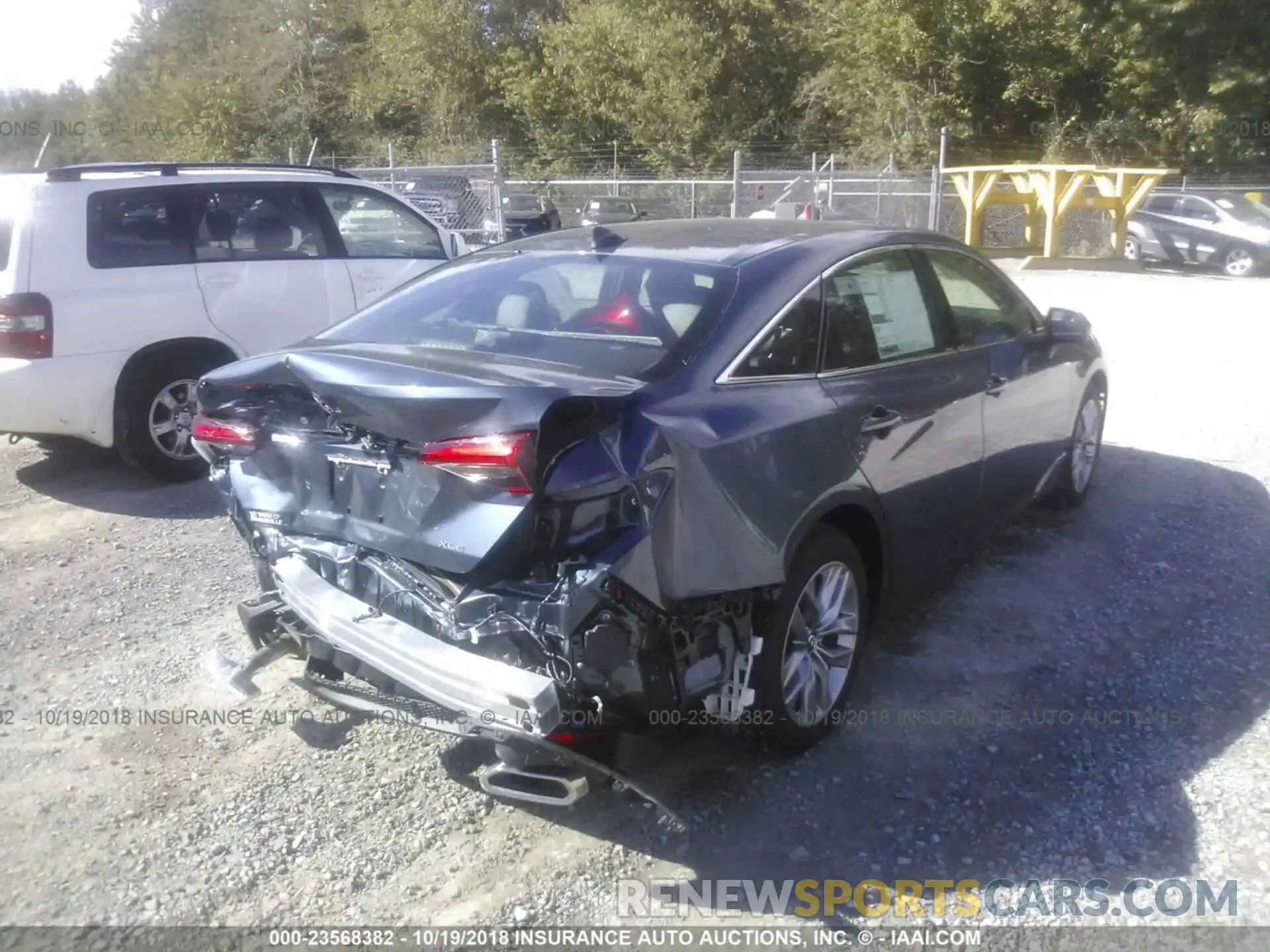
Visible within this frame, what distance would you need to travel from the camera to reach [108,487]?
7.05m

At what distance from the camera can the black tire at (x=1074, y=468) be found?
5961mm

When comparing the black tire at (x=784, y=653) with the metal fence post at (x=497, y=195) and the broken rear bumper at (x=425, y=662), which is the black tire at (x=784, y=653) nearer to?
the broken rear bumper at (x=425, y=662)

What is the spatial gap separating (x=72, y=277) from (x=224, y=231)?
1095 millimetres

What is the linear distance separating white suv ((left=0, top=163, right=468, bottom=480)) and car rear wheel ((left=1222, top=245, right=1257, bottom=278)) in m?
17.2

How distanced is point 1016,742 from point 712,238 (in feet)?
6.92

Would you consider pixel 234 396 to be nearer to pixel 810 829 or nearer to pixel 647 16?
pixel 810 829

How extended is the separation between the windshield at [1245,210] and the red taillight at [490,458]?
20696mm

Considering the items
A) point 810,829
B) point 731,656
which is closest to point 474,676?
→ point 731,656

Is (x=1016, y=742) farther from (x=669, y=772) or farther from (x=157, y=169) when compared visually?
(x=157, y=169)

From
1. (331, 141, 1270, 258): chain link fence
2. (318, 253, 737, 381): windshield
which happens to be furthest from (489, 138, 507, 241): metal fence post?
(318, 253, 737, 381): windshield

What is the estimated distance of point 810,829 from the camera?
11.4 feet

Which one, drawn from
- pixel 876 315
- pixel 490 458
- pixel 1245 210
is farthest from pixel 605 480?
pixel 1245 210

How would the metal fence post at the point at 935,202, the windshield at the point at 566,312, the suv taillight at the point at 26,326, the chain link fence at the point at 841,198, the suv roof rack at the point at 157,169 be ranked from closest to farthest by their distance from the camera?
the windshield at the point at 566,312
the suv taillight at the point at 26,326
the suv roof rack at the point at 157,169
the chain link fence at the point at 841,198
the metal fence post at the point at 935,202

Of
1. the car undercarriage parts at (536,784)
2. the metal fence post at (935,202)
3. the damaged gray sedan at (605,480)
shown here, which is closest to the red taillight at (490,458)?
the damaged gray sedan at (605,480)
